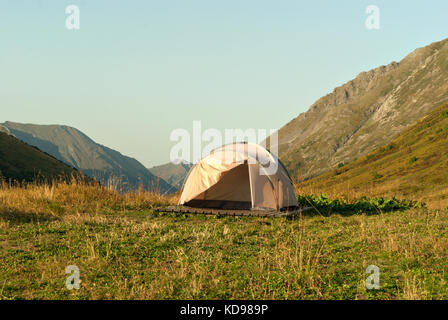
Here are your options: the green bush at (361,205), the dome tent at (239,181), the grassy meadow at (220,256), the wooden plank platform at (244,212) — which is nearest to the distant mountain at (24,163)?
the dome tent at (239,181)

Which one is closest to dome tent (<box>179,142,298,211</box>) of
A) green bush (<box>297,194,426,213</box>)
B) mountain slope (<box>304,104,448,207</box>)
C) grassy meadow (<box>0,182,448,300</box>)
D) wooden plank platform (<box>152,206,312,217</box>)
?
wooden plank platform (<box>152,206,312,217</box>)

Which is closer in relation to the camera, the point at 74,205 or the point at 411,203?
the point at 74,205

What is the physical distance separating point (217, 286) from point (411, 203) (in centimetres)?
1163

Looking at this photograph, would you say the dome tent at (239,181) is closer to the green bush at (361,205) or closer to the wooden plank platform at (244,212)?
the wooden plank platform at (244,212)

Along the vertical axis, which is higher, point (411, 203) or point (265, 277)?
point (411, 203)

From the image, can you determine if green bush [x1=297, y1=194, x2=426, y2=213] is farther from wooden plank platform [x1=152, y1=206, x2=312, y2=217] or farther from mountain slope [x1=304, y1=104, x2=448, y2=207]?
mountain slope [x1=304, y1=104, x2=448, y2=207]

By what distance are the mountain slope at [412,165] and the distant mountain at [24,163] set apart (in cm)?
2692

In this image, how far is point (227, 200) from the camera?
16.2m

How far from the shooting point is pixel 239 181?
1633cm

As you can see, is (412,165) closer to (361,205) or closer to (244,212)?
(361,205)

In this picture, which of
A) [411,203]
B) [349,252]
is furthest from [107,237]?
[411,203]

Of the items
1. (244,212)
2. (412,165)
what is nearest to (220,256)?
(244,212)
